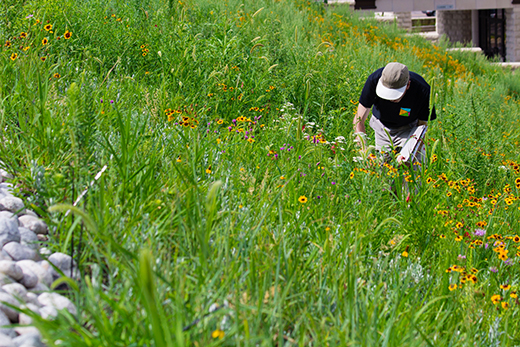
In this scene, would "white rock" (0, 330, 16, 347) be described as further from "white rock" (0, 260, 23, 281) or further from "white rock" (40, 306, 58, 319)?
"white rock" (0, 260, 23, 281)

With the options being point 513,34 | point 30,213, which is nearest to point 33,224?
point 30,213

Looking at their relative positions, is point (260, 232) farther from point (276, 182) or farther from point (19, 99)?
point (19, 99)

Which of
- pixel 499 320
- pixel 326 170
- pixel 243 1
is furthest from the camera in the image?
pixel 243 1

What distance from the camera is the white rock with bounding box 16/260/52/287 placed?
67.5 inches

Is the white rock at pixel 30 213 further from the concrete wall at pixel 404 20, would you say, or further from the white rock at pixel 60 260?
the concrete wall at pixel 404 20

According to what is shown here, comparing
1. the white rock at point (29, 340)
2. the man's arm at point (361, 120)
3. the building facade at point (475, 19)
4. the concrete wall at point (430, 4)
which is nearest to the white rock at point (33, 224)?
the white rock at point (29, 340)

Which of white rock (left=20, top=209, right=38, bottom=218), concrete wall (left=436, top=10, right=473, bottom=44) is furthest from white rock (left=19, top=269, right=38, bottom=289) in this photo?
concrete wall (left=436, top=10, right=473, bottom=44)

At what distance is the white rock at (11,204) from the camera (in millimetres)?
2039

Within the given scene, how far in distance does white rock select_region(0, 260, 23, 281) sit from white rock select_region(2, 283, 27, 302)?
2.2 inches

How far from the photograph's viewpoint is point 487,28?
21281 millimetres

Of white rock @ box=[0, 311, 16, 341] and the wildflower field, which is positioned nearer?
white rock @ box=[0, 311, 16, 341]

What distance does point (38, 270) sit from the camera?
5.65 ft

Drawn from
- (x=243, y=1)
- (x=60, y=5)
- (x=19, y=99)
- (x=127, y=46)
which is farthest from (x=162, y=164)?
(x=243, y=1)

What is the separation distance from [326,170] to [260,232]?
109 centimetres
